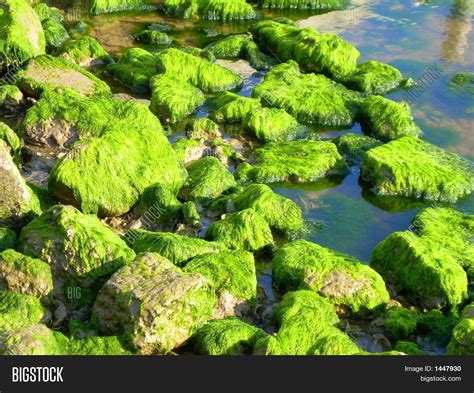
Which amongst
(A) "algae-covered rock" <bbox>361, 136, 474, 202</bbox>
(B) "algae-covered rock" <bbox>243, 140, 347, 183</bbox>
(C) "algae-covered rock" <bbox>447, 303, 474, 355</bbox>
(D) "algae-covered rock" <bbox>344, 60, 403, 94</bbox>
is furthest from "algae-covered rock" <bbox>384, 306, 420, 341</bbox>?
(D) "algae-covered rock" <bbox>344, 60, 403, 94</bbox>

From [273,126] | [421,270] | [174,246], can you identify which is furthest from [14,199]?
[273,126]

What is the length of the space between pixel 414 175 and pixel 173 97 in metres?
5.44

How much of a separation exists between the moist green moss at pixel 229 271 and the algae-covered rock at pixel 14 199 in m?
2.57

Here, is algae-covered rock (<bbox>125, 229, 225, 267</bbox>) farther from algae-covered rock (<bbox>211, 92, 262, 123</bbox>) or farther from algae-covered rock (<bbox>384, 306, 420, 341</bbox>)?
algae-covered rock (<bbox>211, 92, 262, 123</bbox>)

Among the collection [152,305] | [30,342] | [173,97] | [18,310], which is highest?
[30,342]

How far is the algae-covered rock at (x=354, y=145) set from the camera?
14.1 m

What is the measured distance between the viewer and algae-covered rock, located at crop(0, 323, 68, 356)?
7.36m

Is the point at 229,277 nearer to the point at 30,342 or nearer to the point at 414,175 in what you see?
the point at 30,342

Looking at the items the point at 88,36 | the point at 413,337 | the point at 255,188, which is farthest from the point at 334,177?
the point at 88,36

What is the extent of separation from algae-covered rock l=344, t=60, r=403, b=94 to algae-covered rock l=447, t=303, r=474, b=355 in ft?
29.5

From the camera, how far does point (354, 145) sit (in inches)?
561

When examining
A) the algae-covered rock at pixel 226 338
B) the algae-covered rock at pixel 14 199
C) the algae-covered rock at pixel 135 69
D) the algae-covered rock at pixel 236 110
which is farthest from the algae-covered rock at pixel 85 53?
the algae-covered rock at pixel 226 338

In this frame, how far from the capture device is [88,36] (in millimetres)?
19047

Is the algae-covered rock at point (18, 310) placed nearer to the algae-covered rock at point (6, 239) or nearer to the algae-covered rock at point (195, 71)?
the algae-covered rock at point (6, 239)
